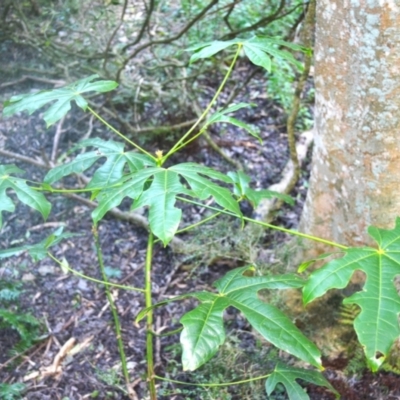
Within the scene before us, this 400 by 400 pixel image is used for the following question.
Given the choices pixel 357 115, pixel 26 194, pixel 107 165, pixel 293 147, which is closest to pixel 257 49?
pixel 357 115

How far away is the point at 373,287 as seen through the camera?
127 centimetres

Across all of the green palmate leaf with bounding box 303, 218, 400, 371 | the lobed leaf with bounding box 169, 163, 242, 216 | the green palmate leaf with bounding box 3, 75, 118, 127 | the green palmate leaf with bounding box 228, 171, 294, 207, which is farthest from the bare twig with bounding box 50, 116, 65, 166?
the green palmate leaf with bounding box 303, 218, 400, 371

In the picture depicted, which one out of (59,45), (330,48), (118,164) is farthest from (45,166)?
(330,48)

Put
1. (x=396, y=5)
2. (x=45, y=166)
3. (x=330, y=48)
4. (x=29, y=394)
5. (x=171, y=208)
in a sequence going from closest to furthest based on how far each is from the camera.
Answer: (x=171, y=208)
(x=396, y=5)
(x=330, y=48)
(x=29, y=394)
(x=45, y=166)

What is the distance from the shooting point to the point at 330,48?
1865mm

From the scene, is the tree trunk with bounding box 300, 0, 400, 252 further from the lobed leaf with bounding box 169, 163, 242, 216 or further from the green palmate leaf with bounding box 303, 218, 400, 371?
the lobed leaf with bounding box 169, 163, 242, 216

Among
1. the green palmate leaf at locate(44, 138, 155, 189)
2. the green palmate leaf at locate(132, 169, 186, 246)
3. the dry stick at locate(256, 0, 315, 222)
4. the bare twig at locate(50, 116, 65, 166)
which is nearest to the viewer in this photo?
the green palmate leaf at locate(132, 169, 186, 246)

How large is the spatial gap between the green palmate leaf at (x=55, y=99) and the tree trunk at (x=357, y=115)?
77 cm

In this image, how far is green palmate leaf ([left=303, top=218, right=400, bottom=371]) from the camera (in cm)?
118

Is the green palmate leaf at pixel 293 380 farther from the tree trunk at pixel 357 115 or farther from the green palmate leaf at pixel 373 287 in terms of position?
the tree trunk at pixel 357 115

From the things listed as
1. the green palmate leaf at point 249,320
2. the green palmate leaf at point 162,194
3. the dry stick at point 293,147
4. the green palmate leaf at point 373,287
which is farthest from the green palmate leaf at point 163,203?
the dry stick at point 293,147

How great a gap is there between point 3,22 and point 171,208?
2.70 m

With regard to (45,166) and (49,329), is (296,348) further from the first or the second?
(45,166)

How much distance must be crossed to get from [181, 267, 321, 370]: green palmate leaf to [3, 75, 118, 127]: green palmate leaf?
0.74 metres
